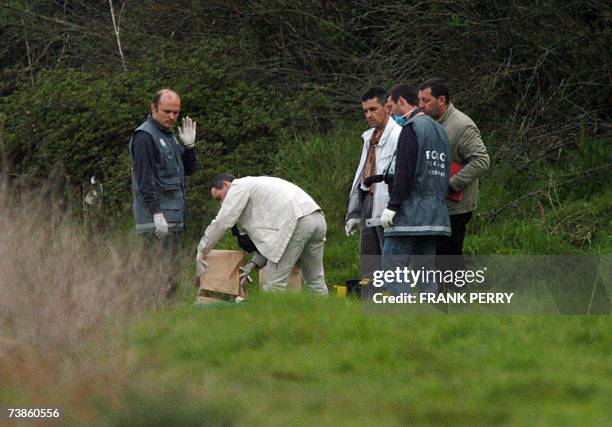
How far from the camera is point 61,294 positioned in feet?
27.7

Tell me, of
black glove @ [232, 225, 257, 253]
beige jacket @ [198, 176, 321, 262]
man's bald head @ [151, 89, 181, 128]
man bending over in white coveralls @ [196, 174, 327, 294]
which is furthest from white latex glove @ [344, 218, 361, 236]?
man's bald head @ [151, 89, 181, 128]

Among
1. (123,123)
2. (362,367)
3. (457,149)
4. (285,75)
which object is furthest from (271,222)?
(285,75)

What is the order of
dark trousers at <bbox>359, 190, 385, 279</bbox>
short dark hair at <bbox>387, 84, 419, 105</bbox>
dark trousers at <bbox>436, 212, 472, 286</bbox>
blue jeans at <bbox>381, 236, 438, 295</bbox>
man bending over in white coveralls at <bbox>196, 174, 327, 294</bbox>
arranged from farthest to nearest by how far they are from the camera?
dark trousers at <bbox>359, 190, 385, 279</bbox> < man bending over in white coveralls at <bbox>196, 174, 327, 294</bbox> < dark trousers at <bbox>436, 212, 472, 286</bbox> < short dark hair at <bbox>387, 84, 419, 105</bbox> < blue jeans at <bbox>381, 236, 438, 295</bbox>

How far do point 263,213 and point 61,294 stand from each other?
7.95 feet

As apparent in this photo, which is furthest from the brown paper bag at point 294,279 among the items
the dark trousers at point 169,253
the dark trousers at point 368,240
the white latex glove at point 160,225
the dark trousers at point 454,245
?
the dark trousers at point 454,245

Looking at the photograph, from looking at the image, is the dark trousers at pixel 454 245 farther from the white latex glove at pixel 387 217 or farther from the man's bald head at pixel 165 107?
the man's bald head at pixel 165 107

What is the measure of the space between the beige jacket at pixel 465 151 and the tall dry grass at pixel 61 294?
2356 millimetres

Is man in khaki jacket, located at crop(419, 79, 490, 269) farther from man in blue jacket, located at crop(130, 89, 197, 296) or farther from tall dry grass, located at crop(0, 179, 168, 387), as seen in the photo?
tall dry grass, located at crop(0, 179, 168, 387)

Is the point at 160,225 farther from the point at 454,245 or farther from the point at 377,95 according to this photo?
the point at 454,245

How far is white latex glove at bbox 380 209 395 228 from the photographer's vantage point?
9461mm

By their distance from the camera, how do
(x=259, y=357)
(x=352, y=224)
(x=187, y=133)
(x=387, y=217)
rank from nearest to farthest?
(x=259, y=357) < (x=387, y=217) < (x=352, y=224) < (x=187, y=133)

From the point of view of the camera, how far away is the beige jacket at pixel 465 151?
34.1 feet

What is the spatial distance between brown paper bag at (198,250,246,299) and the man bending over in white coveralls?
83 mm

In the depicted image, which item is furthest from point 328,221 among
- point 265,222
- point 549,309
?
point 549,309
